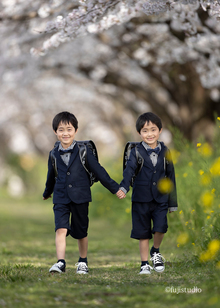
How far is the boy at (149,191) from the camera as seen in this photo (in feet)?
14.1

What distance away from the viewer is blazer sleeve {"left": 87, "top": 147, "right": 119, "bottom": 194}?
4301mm

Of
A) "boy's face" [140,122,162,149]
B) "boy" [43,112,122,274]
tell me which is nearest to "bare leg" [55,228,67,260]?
"boy" [43,112,122,274]

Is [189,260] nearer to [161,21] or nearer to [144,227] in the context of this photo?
[144,227]

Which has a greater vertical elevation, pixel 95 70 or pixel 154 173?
pixel 95 70

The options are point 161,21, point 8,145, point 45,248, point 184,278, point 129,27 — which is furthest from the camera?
point 8,145

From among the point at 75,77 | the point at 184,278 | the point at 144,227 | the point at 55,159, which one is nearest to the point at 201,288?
the point at 184,278

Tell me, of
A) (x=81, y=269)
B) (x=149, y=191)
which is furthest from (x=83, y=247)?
(x=149, y=191)

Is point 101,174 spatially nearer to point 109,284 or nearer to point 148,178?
point 148,178

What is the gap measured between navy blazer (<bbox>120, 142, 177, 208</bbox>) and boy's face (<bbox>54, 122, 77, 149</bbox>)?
0.59 meters

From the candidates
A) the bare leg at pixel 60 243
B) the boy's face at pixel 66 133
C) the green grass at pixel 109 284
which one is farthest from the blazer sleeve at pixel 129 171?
the green grass at pixel 109 284

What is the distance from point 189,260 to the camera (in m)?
4.56

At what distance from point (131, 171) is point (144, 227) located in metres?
0.52

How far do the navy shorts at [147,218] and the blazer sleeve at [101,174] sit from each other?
Answer: 0.26 m

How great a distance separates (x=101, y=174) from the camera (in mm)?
4336
